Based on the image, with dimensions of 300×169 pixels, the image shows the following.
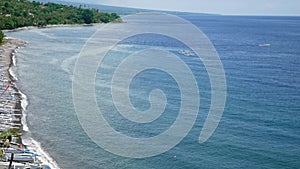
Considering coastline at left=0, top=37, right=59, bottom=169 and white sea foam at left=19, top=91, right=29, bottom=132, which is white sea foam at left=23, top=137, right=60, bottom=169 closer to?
coastline at left=0, top=37, right=59, bottom=169

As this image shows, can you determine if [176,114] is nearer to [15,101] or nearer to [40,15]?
[15,101]

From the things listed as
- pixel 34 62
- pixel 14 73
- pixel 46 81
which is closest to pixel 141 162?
pixel 46 81

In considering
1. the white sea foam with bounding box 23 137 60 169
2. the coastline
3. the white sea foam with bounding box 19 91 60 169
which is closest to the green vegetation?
the coastline

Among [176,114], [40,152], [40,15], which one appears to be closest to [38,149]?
[40,152]

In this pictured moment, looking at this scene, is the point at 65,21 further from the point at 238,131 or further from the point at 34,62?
the point at 238,131

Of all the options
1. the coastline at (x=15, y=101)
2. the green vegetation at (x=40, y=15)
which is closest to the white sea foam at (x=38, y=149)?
the coastline at (x=15, y=101)

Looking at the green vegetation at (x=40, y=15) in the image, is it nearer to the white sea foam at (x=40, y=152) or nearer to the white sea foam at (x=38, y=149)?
the white sea foam at (x=38, y=149)

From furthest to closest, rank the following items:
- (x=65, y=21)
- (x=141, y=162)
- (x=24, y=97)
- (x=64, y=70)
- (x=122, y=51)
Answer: (x=65, y=21) < (x=122, y=51) < (x=64, y=70) < (x=24, y=97) < (x=141, y=162)
